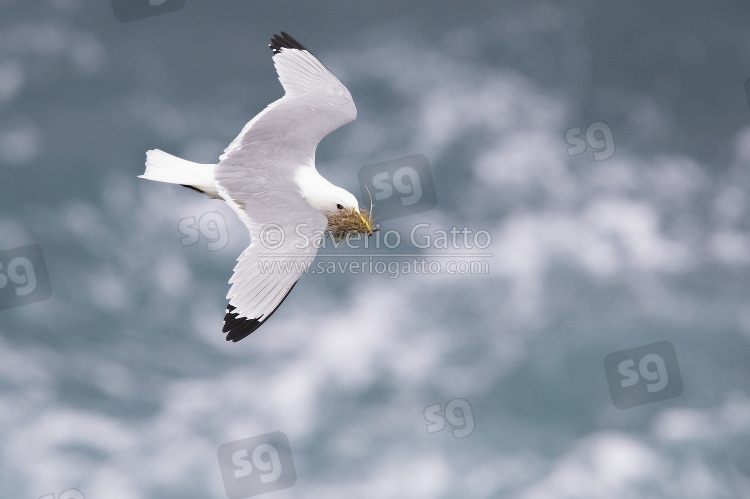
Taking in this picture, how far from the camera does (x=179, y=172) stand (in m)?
4.99

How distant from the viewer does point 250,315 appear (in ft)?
14.7

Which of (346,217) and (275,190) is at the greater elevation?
(275,190)

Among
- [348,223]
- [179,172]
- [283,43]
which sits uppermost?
[283,43]

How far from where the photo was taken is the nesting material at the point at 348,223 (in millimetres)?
4848

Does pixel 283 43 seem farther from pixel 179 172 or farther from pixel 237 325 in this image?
pixel 237 325

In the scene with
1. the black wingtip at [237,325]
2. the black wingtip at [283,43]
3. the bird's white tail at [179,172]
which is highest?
the black wingtip at [283,43]

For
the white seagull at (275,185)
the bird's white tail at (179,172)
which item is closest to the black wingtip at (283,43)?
the white seagull at (275,185)

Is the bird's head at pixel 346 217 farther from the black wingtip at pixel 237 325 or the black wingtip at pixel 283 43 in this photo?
the black wingtip at pixel 283 43

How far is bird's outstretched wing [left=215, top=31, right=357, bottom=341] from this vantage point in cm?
450

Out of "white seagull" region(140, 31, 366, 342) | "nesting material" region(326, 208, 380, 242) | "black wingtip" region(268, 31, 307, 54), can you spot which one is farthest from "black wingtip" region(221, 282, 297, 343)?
"black wingtip" region(268, 31, 307, 54)

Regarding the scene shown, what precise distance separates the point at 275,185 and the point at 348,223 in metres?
0.63

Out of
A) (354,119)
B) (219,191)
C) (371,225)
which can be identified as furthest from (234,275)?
(354,119)

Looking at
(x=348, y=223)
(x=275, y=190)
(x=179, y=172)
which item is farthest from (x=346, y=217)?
(x=179, y=172)

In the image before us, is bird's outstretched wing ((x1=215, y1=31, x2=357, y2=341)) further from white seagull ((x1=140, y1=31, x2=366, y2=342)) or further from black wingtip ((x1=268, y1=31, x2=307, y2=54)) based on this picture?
black wingtip ((x1=268, y1=31, x2=307, y2=54))
